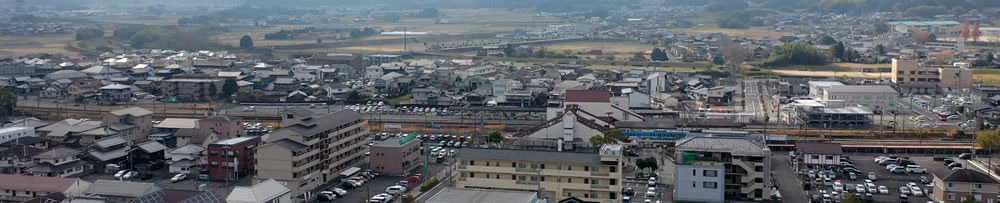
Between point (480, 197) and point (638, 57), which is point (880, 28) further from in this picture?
point (480, 197)

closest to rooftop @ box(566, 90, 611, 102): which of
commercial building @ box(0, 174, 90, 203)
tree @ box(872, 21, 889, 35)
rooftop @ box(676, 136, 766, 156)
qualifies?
rooftop @ box(676, 136, 766, 156)

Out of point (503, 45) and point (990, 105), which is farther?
point (503, 45)

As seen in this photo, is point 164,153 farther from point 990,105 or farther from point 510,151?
point 990,105

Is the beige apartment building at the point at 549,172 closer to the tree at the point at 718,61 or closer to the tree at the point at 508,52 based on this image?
the tree at the point at 718,61

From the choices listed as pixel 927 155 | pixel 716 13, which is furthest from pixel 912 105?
pixel 716 13

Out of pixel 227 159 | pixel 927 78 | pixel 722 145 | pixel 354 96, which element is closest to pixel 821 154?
pixel 722 145

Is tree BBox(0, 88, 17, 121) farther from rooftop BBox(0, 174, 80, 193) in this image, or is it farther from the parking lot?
the parking lot

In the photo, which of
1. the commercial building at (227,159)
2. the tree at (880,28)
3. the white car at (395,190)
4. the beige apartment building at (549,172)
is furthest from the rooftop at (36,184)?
the tree at (880,28)

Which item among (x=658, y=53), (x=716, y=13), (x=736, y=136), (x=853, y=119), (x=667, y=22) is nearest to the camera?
(x=736, y=136)
